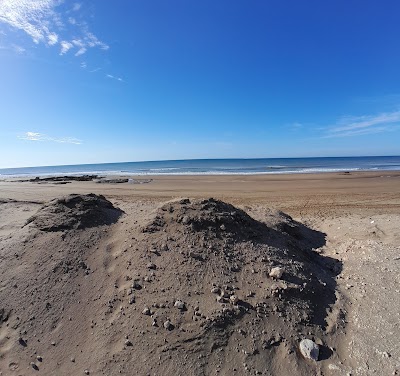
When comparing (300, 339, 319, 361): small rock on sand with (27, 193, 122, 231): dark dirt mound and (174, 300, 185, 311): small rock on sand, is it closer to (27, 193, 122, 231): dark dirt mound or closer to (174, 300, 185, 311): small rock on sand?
(174, 300, 185, 311): small rock on sand

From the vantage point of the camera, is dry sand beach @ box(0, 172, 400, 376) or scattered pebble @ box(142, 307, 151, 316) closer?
dry sand beach @ box(0, 172, 400, 376)

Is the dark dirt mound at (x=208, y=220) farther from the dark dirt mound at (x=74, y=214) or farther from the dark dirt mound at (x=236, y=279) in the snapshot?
the dark dirt mound at (x=74, y=214)

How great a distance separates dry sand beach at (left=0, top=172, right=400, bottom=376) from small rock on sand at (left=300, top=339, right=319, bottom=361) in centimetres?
2

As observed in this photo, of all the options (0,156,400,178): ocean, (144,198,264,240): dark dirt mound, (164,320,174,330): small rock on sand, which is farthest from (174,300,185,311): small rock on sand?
(0,156,400,178): ocean

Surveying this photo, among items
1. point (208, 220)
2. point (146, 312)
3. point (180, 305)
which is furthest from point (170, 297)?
point (208, 220)

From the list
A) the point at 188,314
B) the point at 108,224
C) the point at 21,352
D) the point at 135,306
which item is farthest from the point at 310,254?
the point at 21,352

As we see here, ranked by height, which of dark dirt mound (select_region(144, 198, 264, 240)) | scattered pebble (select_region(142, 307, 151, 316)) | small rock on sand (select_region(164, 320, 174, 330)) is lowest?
small rock on sand (select_region(164, 320, 174, 330))

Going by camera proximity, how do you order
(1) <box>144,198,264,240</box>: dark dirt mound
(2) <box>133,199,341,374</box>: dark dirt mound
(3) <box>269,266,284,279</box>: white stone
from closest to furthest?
1. (2) <box>133,199,341,374</box>: dark dirt mound
2. (3) <box>269,266,284,279</box>: white stone
3. (1) <box>144,198,264,240</box>: dark dirt mound

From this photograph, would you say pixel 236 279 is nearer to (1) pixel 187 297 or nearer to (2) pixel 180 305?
(1) pixel 187 297

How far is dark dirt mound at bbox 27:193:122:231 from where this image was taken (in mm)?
6105

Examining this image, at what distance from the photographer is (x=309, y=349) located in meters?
3.46

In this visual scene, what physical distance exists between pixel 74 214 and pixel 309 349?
5.23 metres

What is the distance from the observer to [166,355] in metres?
3.38

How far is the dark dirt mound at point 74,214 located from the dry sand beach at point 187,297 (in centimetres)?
3
